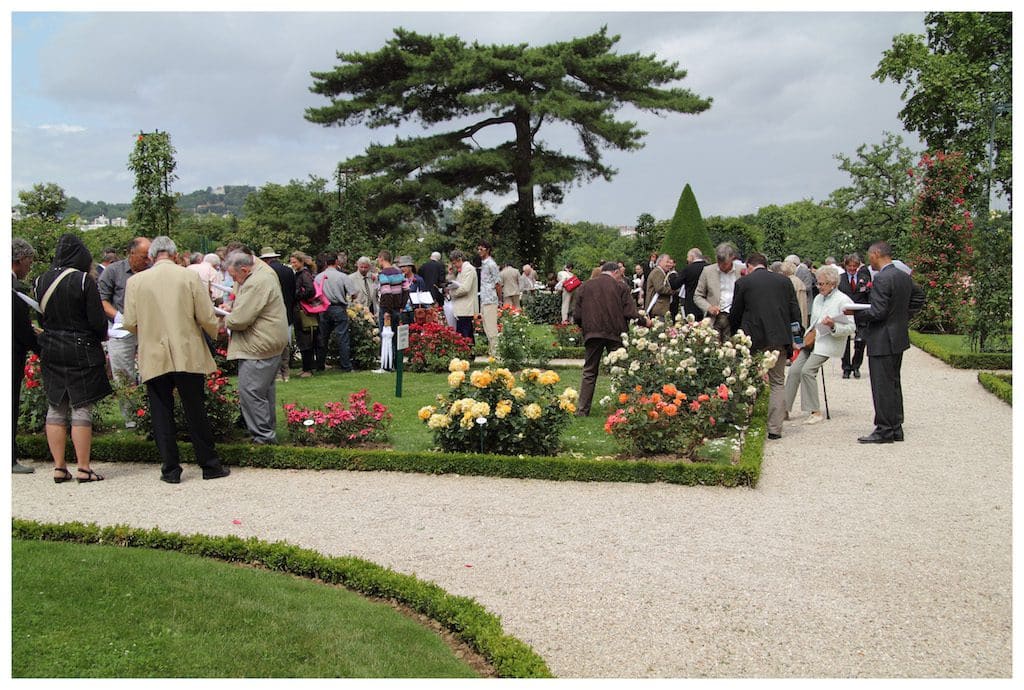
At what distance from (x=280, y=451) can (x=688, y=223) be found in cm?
1903

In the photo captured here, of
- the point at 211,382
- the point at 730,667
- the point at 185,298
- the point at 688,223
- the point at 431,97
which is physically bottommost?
the point at 730,667

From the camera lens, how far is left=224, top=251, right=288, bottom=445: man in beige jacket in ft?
24.1

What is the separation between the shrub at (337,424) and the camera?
7631 millimetres

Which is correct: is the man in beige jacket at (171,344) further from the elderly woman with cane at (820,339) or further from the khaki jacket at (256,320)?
the elderly woman with cane at (820,339)

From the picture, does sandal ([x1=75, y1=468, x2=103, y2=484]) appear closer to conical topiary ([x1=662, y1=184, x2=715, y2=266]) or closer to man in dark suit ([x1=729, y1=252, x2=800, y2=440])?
man in dark suit ([x1=729, y1=252, x2=800, y2=440])

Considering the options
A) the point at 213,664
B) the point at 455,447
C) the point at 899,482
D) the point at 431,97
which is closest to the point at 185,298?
the point at 455,447

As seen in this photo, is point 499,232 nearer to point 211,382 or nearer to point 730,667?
point 211,382

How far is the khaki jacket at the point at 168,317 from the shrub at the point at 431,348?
6310 mm

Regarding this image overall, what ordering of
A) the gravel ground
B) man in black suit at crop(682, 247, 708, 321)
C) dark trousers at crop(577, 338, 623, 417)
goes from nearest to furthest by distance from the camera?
1. the gravel ground
2. dark trousers at crop(577, 338, 623, 417)
3. man in black suit at crop(682, 247, 708, 321)

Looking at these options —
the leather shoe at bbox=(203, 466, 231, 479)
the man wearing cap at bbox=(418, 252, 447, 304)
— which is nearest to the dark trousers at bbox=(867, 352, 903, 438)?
the leather shoe at bbox=(203, 466, 231, 479)

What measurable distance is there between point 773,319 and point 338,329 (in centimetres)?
668

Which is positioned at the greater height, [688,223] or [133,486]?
[688,223]

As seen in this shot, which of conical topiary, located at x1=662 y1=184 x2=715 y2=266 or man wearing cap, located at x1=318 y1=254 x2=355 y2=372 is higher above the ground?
conical topiary, located at x1=662 y1=184 x2=715 y2=266

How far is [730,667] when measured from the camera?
3.78 meters
